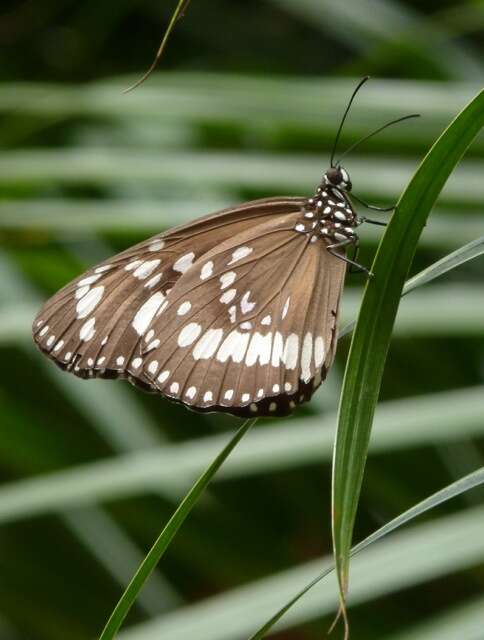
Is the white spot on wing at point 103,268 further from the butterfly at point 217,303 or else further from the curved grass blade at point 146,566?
the curved grass blade at point 146,566

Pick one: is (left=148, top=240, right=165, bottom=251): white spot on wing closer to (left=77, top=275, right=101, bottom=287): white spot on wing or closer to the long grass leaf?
(left=77, top=275, right=101, bottom=287): white spot on wing

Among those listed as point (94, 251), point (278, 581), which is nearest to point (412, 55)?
point (94, 251)

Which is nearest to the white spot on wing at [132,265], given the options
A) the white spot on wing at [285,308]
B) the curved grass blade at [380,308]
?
the white spot on wing at [285,308]

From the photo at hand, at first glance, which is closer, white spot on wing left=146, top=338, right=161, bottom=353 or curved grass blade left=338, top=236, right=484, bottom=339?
curved grass blade left=338, top=236, right=484, bottom=339

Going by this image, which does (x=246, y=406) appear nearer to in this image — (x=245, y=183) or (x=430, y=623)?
(x=430, y=623)

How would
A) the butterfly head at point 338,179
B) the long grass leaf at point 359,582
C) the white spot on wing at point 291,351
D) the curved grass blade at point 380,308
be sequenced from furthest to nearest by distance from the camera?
the butterfly head at point 338,179, the white spot on wing at point 291,351, the long grass leaf at point 359,582, the curved grass blade at point 380,308

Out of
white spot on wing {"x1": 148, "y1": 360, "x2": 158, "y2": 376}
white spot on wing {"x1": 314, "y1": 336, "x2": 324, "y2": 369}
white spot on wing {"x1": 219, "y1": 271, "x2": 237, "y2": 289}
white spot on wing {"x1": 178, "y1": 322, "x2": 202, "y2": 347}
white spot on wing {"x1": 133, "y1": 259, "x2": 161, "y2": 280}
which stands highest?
white spot on wing {"x1": 219, "y1": 271, "x2": 237, "y2": 289}

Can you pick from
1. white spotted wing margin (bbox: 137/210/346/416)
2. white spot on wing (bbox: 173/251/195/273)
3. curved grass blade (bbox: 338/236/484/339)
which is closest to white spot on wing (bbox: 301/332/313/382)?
white spotted wing margin (bbox: 137/210/346/416)

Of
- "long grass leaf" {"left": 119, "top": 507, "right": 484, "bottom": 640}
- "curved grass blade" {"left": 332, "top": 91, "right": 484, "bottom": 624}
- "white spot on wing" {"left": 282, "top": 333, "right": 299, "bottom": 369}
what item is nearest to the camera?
"curved grass blade" {"left": 332, "top": 91, "right": 484, "bottom": 624}
